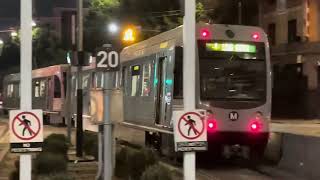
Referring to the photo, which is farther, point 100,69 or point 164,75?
point 164,75

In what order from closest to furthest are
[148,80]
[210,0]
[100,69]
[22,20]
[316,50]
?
[22,20]
[100,69]
[148,80]
[316,50]
[210,0]

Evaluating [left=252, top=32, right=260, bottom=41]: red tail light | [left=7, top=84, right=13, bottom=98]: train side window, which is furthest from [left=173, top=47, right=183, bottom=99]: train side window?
[left=7, top=84, right=13, bottom=98]: train side window

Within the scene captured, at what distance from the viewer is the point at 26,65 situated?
26.1ft

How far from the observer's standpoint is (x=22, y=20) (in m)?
8.04

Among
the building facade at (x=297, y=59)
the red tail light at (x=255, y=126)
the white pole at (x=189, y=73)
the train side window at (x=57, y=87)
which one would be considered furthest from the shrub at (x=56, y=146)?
the building facade at (x=297, y=59)

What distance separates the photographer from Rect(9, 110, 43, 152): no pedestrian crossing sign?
7.85 metres

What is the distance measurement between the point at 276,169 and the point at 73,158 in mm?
5143

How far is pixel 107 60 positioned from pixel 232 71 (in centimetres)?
621

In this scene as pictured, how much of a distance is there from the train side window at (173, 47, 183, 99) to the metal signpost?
5.18m

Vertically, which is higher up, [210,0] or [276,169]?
[210,0]

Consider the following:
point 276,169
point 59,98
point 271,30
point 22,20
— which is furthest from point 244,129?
point 271,30

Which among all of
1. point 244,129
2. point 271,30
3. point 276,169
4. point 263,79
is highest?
point 271,30

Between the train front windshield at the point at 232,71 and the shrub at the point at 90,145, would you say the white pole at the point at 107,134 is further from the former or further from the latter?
the shrub at the point at 90,145

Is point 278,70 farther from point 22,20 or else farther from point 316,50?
point 22,20
